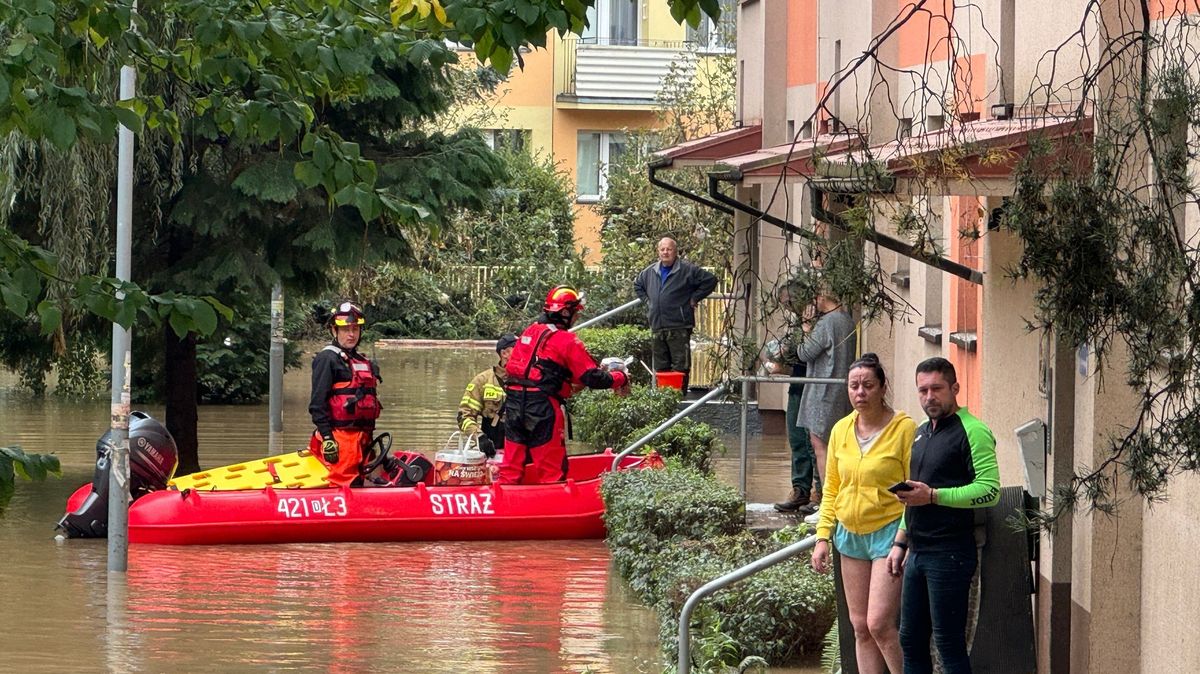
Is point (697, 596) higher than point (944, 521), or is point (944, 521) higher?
point (944, 521)

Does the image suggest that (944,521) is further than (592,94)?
No

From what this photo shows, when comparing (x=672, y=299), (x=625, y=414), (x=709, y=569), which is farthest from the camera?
(x=672, y=299)

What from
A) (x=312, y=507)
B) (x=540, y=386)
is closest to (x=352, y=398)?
(x=312, y=507)

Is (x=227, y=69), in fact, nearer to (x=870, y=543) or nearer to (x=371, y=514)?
(x=870, y=543)

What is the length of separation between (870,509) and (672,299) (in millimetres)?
11714

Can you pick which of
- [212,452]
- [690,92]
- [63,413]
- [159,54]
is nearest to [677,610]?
[159,54]

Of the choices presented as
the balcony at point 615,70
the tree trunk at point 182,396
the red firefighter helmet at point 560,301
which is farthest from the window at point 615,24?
the red firefighter helmet at point 560,301

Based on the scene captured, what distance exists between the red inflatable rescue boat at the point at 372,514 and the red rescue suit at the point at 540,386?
40 cm

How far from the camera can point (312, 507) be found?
14797 millimetres

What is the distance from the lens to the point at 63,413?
24.0 metres

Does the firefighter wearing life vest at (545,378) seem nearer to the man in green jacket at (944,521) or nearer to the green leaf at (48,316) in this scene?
the man in green jacket at (944,521)

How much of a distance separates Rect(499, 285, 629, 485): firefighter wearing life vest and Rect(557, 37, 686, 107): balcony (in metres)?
24.7

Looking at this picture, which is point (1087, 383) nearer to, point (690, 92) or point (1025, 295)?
point (1025, 295)

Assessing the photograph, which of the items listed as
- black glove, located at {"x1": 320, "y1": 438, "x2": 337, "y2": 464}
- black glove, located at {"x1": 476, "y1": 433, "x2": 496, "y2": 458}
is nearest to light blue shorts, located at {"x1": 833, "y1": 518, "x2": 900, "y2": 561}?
black glove, located at {"x1": 320, "y1": 438, "x2": 337, "y2": 464}
